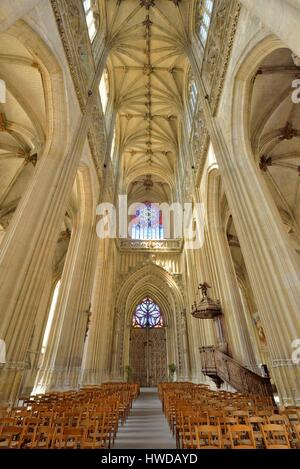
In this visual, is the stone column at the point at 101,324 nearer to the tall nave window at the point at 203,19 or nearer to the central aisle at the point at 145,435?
the central aisle at the point at 145,435

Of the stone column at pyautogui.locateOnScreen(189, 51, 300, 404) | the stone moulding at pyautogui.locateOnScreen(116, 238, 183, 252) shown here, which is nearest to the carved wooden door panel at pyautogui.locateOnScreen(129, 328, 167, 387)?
the stone moulding at pyautogui.locateOnScreen(116, 238, 183, 252)

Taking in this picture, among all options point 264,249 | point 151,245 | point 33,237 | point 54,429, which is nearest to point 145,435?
point 54,429

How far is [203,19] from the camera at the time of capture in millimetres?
12664

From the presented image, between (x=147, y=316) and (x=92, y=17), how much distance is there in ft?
67.4

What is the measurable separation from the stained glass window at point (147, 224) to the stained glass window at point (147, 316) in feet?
19.6

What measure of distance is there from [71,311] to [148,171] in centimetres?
1749

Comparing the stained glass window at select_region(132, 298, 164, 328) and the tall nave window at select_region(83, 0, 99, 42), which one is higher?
the tall nave window at select_region(83, 0, 99, 42)

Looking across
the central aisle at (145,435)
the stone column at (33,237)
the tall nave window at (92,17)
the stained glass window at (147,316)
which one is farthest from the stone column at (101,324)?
the tall nave window at (92,17)

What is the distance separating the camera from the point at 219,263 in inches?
428

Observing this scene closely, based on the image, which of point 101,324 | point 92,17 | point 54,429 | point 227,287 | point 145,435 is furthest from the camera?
point 101,324

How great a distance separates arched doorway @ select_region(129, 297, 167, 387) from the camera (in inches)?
715

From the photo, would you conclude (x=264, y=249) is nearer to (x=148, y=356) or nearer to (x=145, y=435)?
(x=145, y=435)

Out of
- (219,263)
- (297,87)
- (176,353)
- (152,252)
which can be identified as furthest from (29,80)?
(176,353)

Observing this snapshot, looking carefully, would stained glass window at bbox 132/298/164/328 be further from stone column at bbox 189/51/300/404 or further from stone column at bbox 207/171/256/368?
stone column at bbox 189/51/300/404
